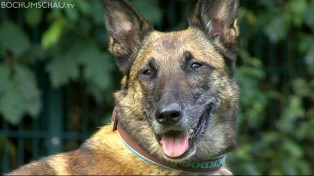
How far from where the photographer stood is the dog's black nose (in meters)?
4.27

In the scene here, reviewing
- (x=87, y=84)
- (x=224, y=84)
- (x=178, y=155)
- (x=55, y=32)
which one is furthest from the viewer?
(x=87, y=84)

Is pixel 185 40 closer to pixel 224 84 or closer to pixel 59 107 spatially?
pixel 224 84

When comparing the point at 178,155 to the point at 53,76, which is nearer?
the point at 178,155

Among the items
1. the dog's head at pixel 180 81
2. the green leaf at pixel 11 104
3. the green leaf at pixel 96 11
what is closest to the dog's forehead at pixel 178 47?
the dog's head at pixel 180 81

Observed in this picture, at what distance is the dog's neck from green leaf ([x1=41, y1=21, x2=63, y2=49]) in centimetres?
167

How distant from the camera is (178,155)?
430 centimetres

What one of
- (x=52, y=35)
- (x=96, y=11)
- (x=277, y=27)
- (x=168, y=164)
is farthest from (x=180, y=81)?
(x=277, y=27)

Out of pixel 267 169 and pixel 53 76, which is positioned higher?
pixel 53 76

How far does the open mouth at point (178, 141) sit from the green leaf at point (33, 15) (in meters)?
2.43

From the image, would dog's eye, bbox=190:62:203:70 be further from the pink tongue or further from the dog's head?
the pink tongue

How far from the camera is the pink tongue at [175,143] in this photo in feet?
14.1

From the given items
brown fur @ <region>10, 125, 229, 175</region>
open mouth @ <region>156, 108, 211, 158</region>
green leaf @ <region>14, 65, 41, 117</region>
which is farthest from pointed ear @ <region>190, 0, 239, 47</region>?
green leaf @ <region>14, 65, 41, 117</region>

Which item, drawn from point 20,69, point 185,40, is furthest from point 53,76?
point 185,40

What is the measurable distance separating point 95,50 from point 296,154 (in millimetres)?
2044
